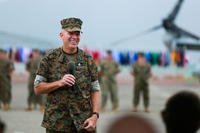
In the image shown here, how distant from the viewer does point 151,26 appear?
6269cm

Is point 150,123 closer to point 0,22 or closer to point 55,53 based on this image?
point 55,53

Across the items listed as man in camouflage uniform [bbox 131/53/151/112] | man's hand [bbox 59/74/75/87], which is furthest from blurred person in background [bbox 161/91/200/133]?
man in camouflage uniform [bbox 131/53/151/112]

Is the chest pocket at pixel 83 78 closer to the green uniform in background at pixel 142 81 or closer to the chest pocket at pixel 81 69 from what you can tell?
the chest pocket at pixel 81 69

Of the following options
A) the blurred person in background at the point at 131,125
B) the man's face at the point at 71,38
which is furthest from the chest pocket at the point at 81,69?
the blurred person in background at the point at 131,125

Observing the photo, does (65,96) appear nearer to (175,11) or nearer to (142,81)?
(142,81)

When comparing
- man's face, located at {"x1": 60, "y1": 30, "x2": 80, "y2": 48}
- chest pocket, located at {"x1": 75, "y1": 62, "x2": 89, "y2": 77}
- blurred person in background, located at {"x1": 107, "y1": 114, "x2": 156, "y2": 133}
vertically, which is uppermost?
man's face, located at {"x1": 60, "y1": 30, "x2": 80, "y2": 48}

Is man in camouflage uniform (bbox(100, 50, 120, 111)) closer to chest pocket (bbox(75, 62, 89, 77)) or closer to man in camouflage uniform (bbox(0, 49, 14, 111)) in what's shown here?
man in camouflage uniform (bbox(0, 49, 14, 111))

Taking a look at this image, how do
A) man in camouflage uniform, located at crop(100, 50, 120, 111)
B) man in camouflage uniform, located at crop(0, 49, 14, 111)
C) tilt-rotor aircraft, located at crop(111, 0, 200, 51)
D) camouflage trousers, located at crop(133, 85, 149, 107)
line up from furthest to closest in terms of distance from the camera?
tilt-rotor aircraft, located at crop(111, 0, 200, 51) → man in camouflage uniform, located at crop(100, 50, 120, 111) → camouflage trousers, located at crop(133, 85, 149, 107) → man in camouflage uniform, located at crop(0, 49, 14, 111)

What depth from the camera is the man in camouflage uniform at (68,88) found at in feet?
18.1

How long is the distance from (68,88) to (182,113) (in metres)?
2.44

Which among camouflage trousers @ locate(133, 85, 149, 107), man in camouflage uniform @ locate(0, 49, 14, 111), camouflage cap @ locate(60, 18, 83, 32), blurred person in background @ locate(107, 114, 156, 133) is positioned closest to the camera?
blurred person in background @ locate(107, 114, 156, 133)

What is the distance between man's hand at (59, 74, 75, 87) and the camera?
5387 millimetres

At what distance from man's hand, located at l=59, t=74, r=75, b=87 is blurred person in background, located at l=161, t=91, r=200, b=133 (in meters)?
2.20

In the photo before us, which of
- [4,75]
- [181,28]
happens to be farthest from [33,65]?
[181,28]
